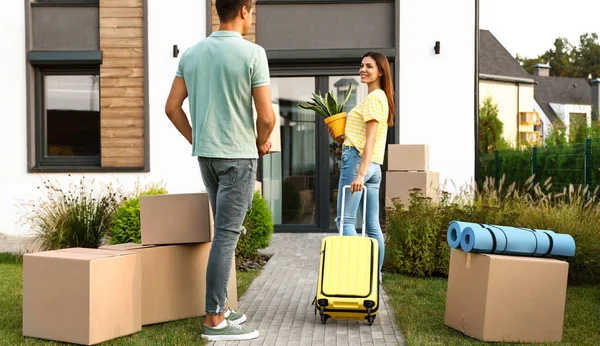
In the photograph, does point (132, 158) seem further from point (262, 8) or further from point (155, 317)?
point (155, 317)

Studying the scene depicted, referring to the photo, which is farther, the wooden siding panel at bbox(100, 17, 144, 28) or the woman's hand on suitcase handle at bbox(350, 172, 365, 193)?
the wooden siding panel at bbox(100, 17, 144, 28)

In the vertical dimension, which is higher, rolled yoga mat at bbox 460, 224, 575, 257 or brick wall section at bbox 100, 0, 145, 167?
brick wall section at bbox 100, 0, 145, 167

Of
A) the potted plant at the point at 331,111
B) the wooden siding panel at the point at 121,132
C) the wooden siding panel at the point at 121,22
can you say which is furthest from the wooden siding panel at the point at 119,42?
the potted plant at the point at 331,111

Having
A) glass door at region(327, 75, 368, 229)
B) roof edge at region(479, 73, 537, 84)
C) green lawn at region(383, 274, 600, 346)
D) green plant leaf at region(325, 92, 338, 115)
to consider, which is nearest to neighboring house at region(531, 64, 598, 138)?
roof edge at region(479, 73, 537, 84)

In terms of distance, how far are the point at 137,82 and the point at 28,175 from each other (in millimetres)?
2247

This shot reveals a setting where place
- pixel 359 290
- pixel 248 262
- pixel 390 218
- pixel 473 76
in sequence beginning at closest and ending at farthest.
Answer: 1. pixel 359 290
2. pixel 390 218
3. pixel 248 262
4. pixel 473 76

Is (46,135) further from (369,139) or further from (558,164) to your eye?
(558,164)

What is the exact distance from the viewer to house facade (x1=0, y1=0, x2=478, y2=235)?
11.4 m

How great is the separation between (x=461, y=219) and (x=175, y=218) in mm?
3176

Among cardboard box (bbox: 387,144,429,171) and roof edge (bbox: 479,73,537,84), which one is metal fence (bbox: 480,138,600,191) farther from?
roof edge (bbox: 479,73,537,84)

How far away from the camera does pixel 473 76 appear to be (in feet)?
37.2

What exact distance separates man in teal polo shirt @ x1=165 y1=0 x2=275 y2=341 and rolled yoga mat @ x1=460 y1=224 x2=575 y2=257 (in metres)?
1.35

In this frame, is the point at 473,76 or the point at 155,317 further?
the point at 473,76

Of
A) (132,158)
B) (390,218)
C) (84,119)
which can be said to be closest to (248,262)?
(390,218)
